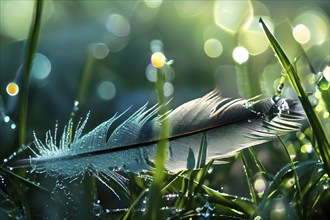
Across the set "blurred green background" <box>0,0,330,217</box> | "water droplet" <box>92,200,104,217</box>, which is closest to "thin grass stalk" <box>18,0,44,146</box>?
"blurred green background" <box>0,0,330,217</box>

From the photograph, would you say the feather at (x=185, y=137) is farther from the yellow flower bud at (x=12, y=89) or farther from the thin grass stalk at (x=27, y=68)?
the yellow flower bud at (x=12, y=89)

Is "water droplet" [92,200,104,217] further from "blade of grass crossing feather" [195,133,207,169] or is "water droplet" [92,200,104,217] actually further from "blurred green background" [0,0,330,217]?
"blurred green background" [0,0,330,217]

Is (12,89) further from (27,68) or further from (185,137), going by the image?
(185,137)

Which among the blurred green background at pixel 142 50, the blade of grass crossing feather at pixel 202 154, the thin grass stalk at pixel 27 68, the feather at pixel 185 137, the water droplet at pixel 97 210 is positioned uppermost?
the blurred green background at pixel 142 50

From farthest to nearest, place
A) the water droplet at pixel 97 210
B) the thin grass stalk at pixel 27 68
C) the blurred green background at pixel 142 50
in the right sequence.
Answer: the blurred green background at pixel 142 50 < the thin grass stalk at pixel 27 68 < the water droplet at pixel 97 210

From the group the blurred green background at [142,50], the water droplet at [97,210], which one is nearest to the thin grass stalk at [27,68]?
the blurred green background at [142,50]

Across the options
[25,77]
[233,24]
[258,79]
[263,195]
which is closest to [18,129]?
[25,77]
